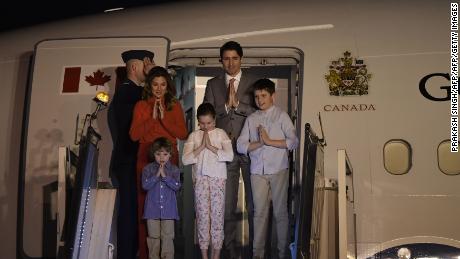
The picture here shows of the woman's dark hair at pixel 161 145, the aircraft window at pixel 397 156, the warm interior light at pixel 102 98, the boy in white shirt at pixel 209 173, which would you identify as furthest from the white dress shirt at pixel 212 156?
the aircraft window at pixel 397 156

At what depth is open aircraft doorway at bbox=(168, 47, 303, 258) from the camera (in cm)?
720

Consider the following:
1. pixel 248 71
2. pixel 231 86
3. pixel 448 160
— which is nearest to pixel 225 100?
pixel 231 86

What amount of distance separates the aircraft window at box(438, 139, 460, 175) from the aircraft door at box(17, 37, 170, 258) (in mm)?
2943

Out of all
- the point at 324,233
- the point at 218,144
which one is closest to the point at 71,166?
the point at 218,144

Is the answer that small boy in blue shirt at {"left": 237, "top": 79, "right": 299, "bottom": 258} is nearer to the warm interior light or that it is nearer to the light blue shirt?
the light blue shirt

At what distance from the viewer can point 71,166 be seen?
6891 millimetres

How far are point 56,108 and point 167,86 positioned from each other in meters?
1.39

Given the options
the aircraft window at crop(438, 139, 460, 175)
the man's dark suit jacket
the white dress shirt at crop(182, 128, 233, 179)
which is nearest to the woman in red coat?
the white dress shirt at crop(182, 128, 233, 179)

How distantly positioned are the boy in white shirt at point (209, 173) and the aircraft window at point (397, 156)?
1.53m

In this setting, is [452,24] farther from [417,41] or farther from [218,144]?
[218,144]

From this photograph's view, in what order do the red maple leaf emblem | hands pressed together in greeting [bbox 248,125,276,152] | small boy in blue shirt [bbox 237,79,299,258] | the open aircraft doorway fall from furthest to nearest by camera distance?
the red maple leaf emblem → the open aircraft doorway → hands pressed together in greeting [bbox 248,125,276,152] → small boy in blue shirt [bbox 237,79,299,258]

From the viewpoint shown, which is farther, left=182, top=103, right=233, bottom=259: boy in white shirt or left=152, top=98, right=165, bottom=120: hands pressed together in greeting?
left=152, top=98, right=165, bottom=120: hands pressed together in greeting

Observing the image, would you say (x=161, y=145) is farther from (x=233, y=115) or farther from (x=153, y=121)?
(x=233, y=115)

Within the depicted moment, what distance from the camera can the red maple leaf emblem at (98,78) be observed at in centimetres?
749
